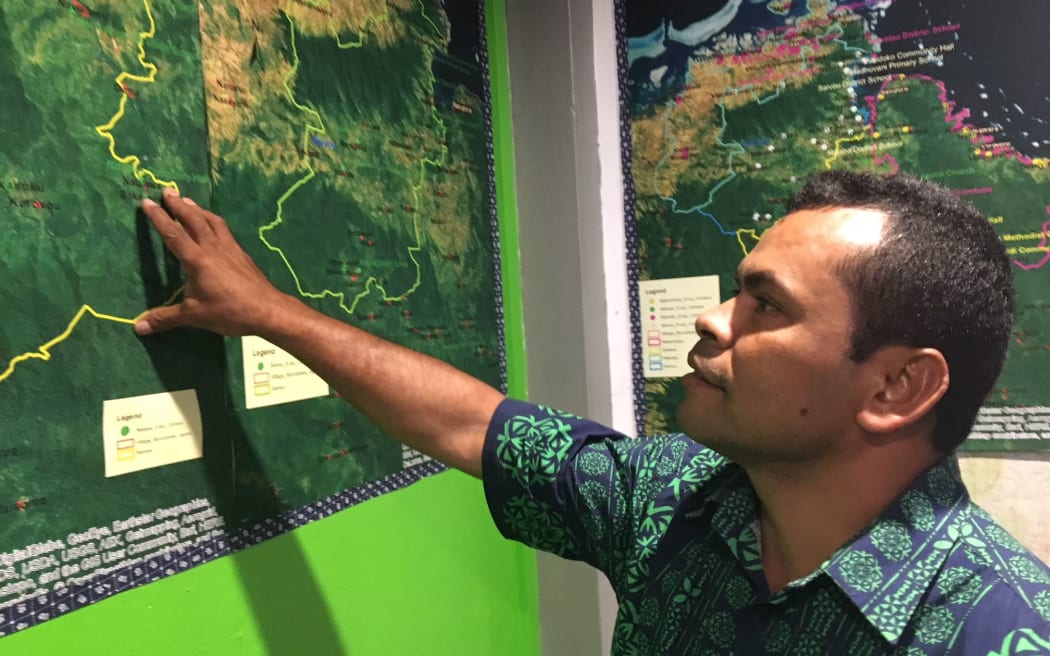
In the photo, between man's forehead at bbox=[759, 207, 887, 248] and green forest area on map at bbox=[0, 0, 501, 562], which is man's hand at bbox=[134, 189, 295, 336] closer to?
green forest area on map at bbox=[0, 0, 501, 562]

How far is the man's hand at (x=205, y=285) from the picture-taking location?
809mm

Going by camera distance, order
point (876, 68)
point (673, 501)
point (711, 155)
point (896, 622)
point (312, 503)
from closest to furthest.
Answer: point (896, 622)
point (673, 501)
point (312, 503)
point (876, 68)
point (711, 155)

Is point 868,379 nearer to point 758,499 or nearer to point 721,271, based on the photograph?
point 758,499

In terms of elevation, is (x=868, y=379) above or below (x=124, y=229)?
below

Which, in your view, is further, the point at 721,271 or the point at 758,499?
the point at 721,271

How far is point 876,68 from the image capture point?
Answer: 143 centimetres

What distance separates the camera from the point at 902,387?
776mm

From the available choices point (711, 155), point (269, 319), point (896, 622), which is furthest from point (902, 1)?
point (269, 319)

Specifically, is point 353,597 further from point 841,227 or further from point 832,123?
point 832,123

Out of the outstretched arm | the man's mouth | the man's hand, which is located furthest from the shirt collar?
the man's hand

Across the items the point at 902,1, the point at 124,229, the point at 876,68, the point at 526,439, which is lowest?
the point at 526,439

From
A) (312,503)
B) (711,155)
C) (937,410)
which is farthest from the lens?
(711,155)

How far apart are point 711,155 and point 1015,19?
0.60 meters

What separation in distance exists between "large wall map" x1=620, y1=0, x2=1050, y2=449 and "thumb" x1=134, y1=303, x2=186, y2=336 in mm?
1092
